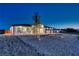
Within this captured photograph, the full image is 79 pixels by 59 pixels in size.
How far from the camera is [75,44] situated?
13288 cm

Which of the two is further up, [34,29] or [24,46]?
[34,29]

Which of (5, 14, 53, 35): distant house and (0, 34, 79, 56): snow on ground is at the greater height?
(5, 14, 53, 35): distant house

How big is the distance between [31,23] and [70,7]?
42 centimetres

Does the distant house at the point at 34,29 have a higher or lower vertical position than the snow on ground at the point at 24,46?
higher

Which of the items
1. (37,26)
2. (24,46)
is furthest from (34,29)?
(24,46)

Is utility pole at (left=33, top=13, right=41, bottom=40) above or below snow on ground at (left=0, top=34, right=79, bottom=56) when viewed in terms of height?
above

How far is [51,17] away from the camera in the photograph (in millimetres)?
133000

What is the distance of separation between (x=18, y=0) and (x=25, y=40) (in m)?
0.40

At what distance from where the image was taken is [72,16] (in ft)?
436

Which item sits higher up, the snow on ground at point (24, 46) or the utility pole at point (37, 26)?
the utility pole at point (37, 26)

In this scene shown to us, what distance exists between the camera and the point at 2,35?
436 ft

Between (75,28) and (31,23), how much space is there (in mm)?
438

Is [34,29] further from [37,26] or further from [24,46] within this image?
[24,46]

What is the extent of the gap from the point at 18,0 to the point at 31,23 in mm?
280
